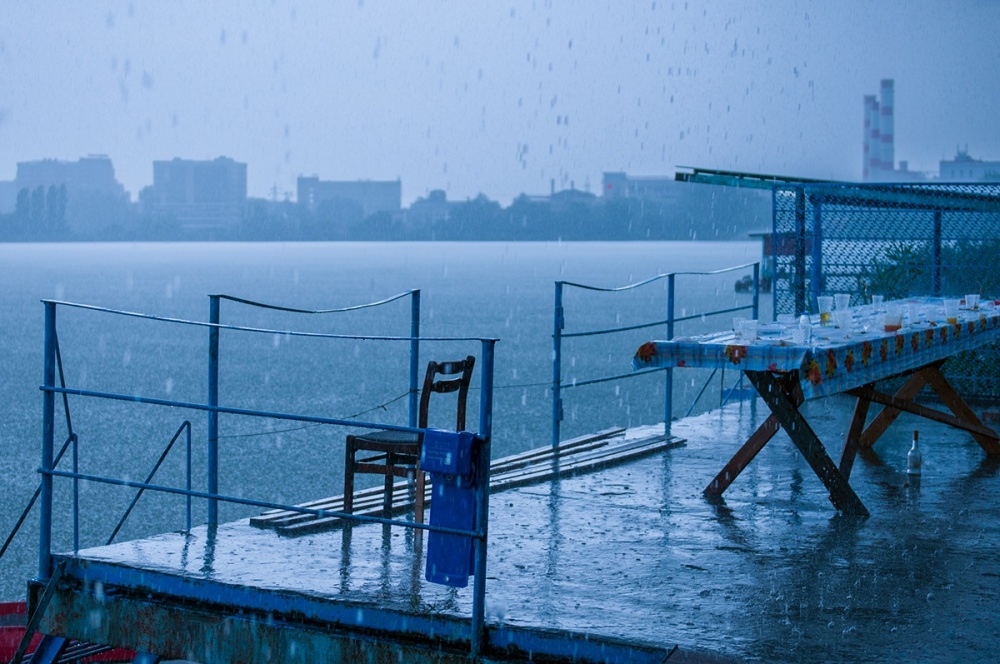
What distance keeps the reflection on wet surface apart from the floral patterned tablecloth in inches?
29.1

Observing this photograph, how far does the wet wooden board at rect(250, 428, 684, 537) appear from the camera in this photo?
6562mm

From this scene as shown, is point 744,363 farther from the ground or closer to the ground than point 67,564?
farther from the ground

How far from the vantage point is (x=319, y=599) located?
5.08 metres

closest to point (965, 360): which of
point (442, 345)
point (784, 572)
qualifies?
point (784, 572)

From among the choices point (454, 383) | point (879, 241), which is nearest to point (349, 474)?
point (454, 383)

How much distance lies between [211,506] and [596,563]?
2191 millimetres

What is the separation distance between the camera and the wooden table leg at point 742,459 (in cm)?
719

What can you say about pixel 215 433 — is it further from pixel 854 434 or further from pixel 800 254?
pixel 800 254

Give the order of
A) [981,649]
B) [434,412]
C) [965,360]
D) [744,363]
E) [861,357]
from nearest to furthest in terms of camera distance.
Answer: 1. [981,649]
2. [744,363]
3. [861,357]
4. [965,360]
5. [434,412]

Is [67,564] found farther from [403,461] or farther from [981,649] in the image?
[981,649]

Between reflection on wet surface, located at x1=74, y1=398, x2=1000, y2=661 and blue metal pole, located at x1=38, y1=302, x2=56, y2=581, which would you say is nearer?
reflection on wet surface, located at x1=74, y1=398, x2=1000, y2=661

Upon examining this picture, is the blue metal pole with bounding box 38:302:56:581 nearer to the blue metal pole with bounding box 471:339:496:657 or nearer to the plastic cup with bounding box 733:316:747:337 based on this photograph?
the blue metal pole with bounding box 471:339:496:657

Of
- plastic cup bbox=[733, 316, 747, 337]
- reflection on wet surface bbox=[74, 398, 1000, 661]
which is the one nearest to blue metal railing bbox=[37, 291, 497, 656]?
reflection on wet surface bbox=[74, 398, 1000, 661]

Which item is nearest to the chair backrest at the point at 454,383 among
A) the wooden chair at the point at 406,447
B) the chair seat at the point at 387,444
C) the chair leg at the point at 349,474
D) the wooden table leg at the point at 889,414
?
the wooden chair at the point at 406,447
